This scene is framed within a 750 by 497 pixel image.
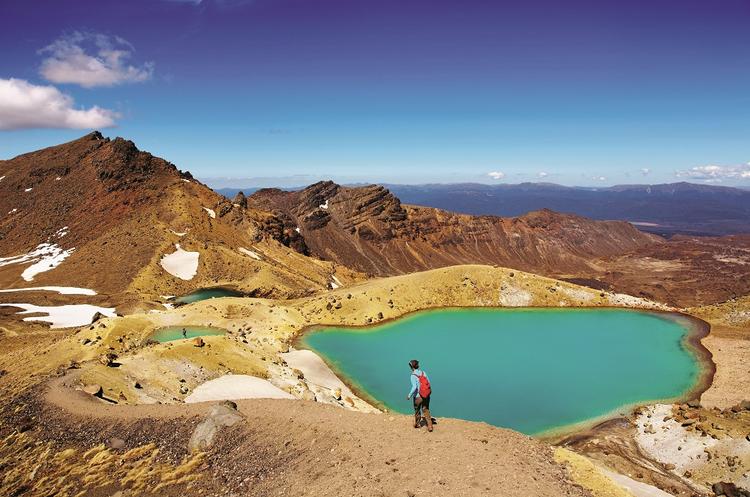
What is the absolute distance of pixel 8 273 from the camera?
79.7 meters

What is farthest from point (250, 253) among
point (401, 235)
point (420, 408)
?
point (401, 235)

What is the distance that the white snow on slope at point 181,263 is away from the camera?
78.4 m

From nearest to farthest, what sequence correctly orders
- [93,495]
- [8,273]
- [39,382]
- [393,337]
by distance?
[93,495] < [39,382] < [393,337] < [8,273]

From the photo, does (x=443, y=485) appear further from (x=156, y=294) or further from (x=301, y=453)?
(x=156, y=294)

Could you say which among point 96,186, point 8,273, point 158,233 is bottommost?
point 8,273

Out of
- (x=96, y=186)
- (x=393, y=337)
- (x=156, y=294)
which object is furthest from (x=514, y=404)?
(x=96, y=186)

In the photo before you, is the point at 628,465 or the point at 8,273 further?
the point at 8,273

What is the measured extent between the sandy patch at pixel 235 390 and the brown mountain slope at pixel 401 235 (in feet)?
364

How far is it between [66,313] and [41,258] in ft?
126

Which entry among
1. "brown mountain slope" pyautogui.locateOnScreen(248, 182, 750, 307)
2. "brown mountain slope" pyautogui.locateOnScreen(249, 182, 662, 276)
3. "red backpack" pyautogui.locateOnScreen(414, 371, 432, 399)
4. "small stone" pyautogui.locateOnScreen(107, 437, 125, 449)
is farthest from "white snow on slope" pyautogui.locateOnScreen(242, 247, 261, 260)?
"red backpack" pyautogui.locateOnScreen(414, 371, 432, 399)

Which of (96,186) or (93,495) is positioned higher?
(96,186)

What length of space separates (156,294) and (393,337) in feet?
143

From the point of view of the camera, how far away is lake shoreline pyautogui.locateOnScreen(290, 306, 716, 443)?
31.3 meters

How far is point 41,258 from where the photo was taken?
85.8m
